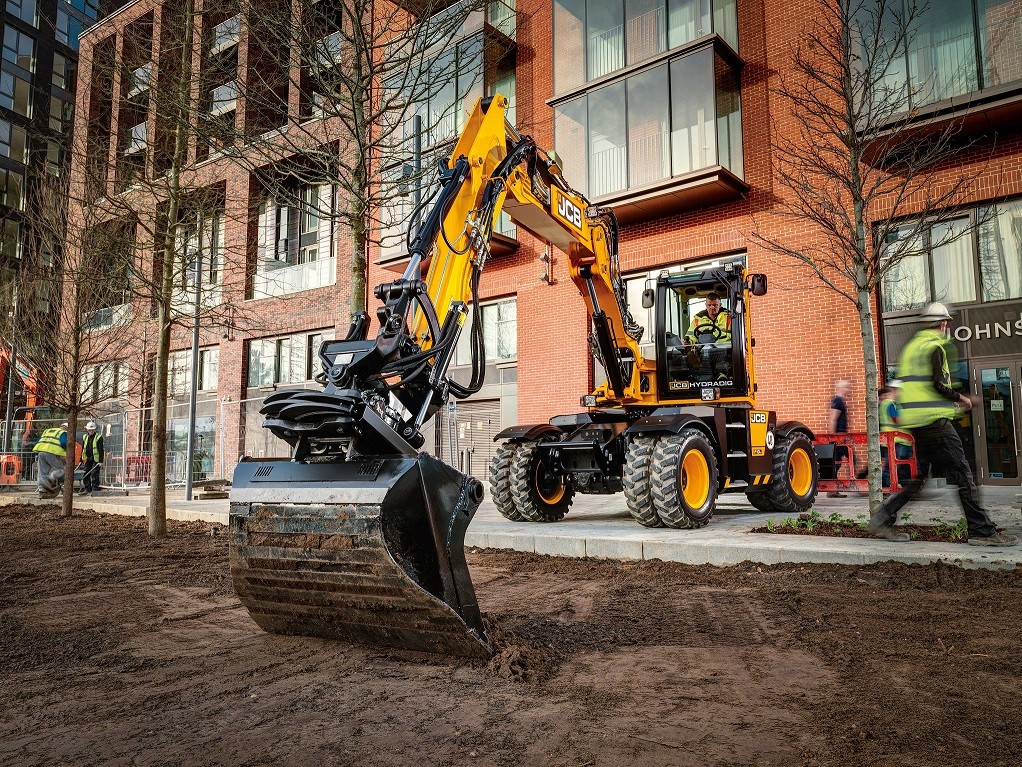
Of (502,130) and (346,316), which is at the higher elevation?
(346,316)

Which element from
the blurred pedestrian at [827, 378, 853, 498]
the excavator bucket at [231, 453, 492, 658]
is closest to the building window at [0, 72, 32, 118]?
the blurred pedestrian at [827, 378, 853, 498]

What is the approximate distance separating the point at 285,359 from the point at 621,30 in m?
14.3

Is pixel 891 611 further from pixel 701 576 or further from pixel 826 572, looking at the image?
pixel 701 576

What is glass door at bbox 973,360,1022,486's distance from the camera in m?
12.6

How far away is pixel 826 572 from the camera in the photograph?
587 centimetres

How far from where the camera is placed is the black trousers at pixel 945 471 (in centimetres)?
637

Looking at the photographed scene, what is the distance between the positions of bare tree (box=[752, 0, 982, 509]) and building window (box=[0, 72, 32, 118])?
40.9 metres

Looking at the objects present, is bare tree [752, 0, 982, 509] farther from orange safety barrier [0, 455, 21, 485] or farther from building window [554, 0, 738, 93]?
orange safety barrier [0, 455, 21, 485]

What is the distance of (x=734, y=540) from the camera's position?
22.7ft

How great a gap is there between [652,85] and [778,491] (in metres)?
9.38

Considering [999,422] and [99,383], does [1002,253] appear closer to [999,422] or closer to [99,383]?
[999,422]

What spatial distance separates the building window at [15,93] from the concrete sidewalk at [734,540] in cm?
3975

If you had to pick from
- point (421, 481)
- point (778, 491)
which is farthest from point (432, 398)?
point (778, 491)

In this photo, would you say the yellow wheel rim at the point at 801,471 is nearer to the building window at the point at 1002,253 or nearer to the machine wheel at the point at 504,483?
the machine wheel at the point at 504,483
